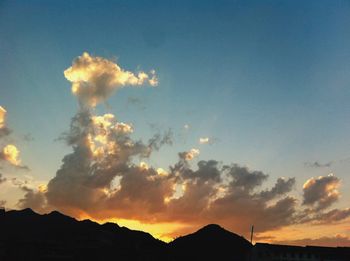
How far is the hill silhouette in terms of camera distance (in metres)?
85.3

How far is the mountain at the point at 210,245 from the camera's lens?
12377cm

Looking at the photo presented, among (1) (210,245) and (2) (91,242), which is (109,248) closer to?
(2) (91,242)

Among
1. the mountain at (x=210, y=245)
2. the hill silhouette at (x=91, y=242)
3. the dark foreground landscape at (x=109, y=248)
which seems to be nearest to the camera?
the dark foreground landscape at (x=109, y=248)

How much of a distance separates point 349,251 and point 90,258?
5429 centimetres

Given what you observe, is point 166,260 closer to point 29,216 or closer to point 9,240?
point 9,240

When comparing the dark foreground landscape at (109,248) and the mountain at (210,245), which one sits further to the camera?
the mountain at (210,245)

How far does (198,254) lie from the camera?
129 metres

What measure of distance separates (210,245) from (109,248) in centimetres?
5671

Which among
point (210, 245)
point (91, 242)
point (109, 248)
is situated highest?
point (210, 245)

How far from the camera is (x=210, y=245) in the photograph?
141000 millimetres

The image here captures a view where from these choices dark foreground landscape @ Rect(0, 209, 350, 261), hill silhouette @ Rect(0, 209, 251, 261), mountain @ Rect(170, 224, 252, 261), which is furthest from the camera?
mountain @ Rect(170, 224, 252, 261)

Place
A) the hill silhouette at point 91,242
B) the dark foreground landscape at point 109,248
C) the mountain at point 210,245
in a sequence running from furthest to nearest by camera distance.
Answer: the mountain at point 210,245 < the hill silhouette at point 91,242 < the dark foreground landscape at point 109,248

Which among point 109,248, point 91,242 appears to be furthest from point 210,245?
point 91,242

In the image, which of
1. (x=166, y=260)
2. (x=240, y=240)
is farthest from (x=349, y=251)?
(x=240, y=240)
